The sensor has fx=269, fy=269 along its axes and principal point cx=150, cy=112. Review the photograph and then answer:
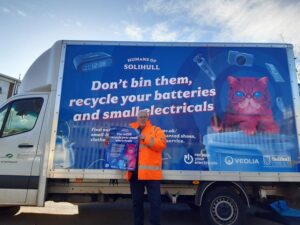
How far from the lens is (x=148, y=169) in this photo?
421 cm

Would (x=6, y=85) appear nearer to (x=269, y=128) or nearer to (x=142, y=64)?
(x=142, y=64)

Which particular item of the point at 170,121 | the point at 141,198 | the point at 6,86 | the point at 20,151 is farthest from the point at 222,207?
the point at 6,86

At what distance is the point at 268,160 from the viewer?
15.0 feet

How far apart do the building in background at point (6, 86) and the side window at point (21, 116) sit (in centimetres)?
1891

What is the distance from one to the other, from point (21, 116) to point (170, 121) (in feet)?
8.99

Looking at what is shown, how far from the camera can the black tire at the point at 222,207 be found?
468 cm

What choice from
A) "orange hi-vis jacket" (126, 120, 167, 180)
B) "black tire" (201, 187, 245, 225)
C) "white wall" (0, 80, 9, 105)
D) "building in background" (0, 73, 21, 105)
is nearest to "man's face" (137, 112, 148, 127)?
"orange hi-vis jacket" (126, 120, 167, 180)

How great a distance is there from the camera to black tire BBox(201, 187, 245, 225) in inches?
184

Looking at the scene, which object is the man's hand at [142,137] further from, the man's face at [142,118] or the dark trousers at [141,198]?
the dark trousers at [141,198]

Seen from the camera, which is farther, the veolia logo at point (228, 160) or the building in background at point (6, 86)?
the building in background at point (6, 86)

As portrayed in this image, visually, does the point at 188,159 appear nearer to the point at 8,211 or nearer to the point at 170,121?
the point at 170,121

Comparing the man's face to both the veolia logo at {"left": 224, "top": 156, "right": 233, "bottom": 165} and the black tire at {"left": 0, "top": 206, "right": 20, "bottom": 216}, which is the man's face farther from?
the black tire at {"left": 0, "top": 206, "right": 20, "bottom": 216}

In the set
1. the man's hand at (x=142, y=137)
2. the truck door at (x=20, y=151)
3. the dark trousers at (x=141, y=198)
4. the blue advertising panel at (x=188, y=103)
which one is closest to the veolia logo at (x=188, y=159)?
the blue advertising panel at (x=188, y=103)

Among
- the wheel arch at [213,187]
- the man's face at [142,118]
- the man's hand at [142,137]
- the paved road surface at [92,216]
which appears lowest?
the paved road surface at [92,216]
